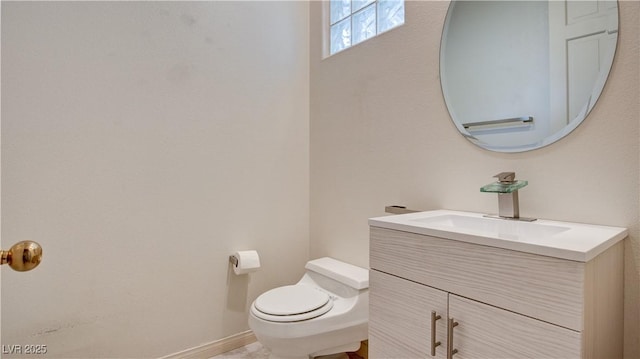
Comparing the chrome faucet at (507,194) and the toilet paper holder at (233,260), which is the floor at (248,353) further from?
the chrome faucet at (507,194)

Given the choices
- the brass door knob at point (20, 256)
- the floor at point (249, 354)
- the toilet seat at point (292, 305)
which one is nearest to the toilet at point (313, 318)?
the toilet seat at point (292, 305)

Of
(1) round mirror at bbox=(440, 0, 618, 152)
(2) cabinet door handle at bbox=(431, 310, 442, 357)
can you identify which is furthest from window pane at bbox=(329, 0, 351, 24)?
(2) cabinet door handle at bbox=(431, 310, 442, 357)

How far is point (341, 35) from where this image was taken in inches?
84.4

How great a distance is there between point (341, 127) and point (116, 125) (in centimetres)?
117

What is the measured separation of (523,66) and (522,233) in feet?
2.08

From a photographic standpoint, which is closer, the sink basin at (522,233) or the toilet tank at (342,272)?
the sink basin at (522,233)

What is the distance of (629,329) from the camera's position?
108cm

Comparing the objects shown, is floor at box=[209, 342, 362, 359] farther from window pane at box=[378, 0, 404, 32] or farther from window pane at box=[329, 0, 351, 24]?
window pane at box=[329, 0, 351, 24]

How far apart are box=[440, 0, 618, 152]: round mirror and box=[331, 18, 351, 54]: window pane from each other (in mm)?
725

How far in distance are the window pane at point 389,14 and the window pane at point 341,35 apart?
0.25 metres

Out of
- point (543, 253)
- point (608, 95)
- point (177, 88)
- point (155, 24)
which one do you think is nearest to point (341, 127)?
point (177, 88)

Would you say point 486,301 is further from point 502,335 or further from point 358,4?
point 358,4

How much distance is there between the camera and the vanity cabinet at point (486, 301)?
0.81 metres

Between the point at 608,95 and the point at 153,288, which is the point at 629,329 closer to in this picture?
the point at 608,95
